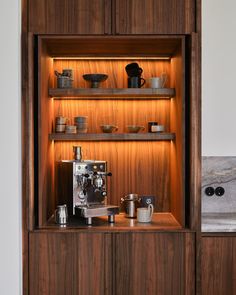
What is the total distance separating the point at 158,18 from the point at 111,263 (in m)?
1.61

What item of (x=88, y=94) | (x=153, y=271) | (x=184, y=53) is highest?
(x=184, y=53)

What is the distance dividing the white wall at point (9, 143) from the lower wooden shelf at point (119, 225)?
27cm

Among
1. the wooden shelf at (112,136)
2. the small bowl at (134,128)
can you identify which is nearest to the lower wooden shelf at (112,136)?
the wooden shelf at (112,136)

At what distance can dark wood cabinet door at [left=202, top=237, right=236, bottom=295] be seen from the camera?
10.4ft

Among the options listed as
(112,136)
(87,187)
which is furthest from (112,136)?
(87,187)

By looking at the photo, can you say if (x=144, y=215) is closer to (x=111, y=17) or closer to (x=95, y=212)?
(x=95, y=212)

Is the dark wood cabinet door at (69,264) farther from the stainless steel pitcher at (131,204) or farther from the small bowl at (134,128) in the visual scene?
the small bowl at (134,128)

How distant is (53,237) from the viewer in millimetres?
3127

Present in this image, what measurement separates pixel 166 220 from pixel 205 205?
0.43 m

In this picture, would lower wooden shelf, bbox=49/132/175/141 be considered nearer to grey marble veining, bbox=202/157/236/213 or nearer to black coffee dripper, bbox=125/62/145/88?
black coffee dripper, bbox=125/62/145/88

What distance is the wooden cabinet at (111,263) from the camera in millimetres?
3125

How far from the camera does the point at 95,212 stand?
3.29 meters

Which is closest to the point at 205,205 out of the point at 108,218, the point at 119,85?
the point at 108,218

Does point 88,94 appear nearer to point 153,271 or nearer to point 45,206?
point 45,206
